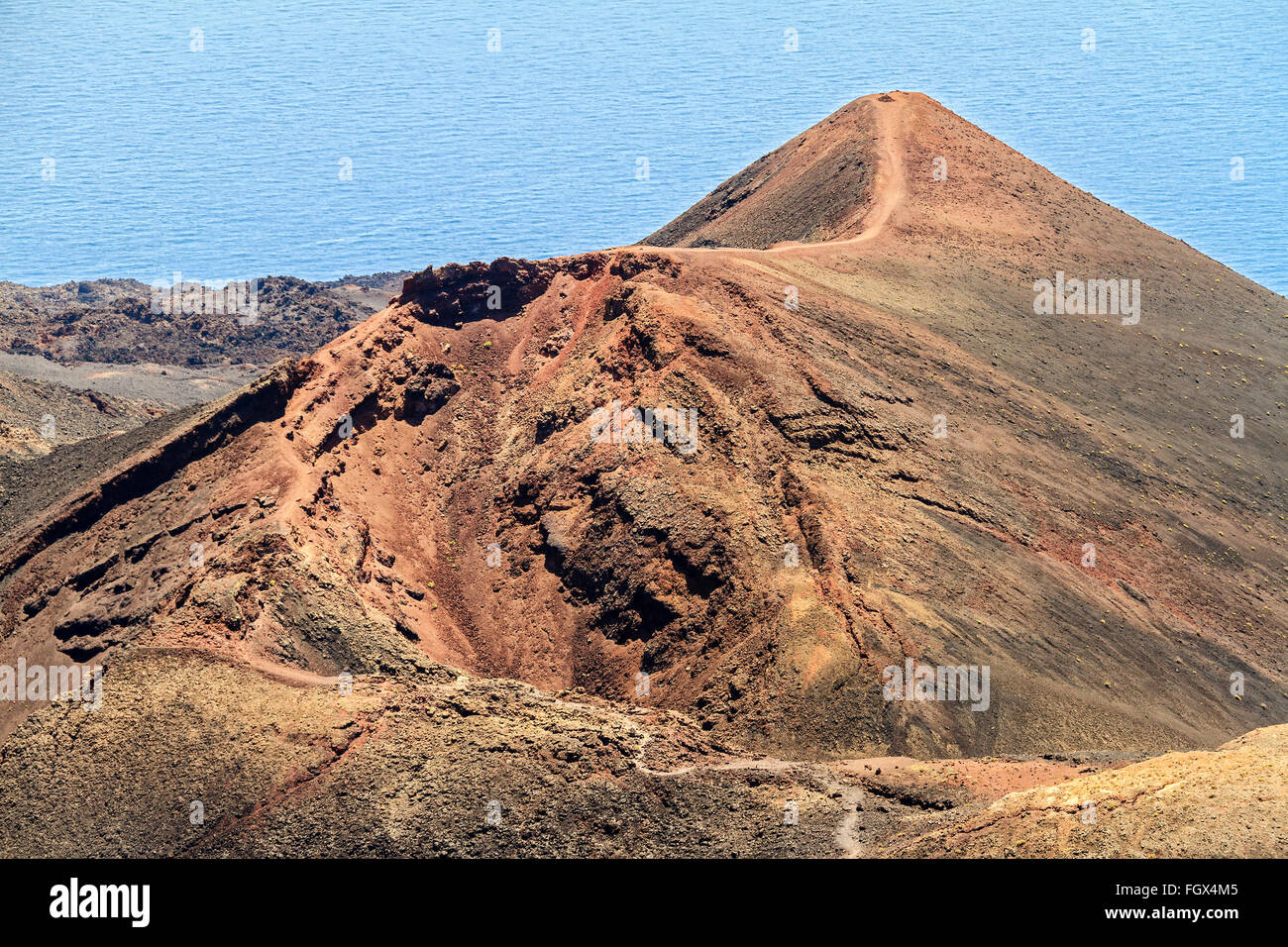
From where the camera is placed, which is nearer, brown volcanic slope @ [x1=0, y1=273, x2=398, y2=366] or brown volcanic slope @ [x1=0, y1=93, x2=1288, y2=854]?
brown volcanic slope @ [x1=0, y1=93, x2=1288, y2=854]

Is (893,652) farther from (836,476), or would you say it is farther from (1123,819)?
(1123,819)

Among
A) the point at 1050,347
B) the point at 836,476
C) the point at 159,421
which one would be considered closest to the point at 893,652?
the point at 836,476

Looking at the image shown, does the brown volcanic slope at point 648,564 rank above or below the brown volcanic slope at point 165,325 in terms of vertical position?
below

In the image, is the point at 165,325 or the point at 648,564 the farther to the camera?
the point at 165,325

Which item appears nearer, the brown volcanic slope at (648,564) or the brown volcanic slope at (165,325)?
the brown volcanic slope at (648,564)

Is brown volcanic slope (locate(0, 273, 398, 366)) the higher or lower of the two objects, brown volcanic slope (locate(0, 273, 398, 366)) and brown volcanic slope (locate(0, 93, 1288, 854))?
the higher

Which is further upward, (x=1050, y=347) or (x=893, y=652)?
(x=1050, y=347)

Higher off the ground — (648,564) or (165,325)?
(165,325)

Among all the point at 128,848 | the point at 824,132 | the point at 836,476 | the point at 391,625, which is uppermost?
the point at 824,132
